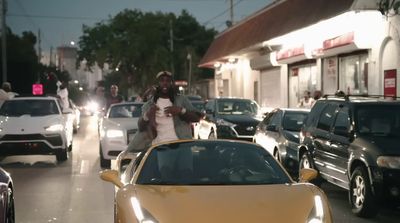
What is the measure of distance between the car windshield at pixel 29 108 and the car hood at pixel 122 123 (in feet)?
6.14

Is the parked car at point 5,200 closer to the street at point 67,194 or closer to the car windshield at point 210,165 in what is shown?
the car windshield at point 210,165

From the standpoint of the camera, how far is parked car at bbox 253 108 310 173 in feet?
44.0

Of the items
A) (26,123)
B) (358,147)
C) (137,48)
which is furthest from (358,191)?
(137,48)

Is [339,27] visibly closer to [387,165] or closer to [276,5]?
[276,5]

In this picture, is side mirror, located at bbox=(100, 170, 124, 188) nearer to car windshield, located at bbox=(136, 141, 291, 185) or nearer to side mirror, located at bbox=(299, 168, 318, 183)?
car windshield, located at bbox=(136, 141, 291, 185)

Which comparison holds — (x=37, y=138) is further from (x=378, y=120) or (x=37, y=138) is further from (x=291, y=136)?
(x=378, y=120)

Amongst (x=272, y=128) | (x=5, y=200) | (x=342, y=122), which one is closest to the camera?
(x=5, y=200)

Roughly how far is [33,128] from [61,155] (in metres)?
1.03

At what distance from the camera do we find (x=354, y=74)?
70.5ft

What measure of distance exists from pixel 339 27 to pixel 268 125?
25.1 ft

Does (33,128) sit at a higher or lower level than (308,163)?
higher

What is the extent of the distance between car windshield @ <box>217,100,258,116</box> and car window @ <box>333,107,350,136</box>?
31.5 feet

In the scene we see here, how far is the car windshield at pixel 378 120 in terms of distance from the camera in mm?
9852

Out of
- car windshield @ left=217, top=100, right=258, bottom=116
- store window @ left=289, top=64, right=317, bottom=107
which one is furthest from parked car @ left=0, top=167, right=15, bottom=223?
store window @ left=289, top=64, right=317, bottom=107
